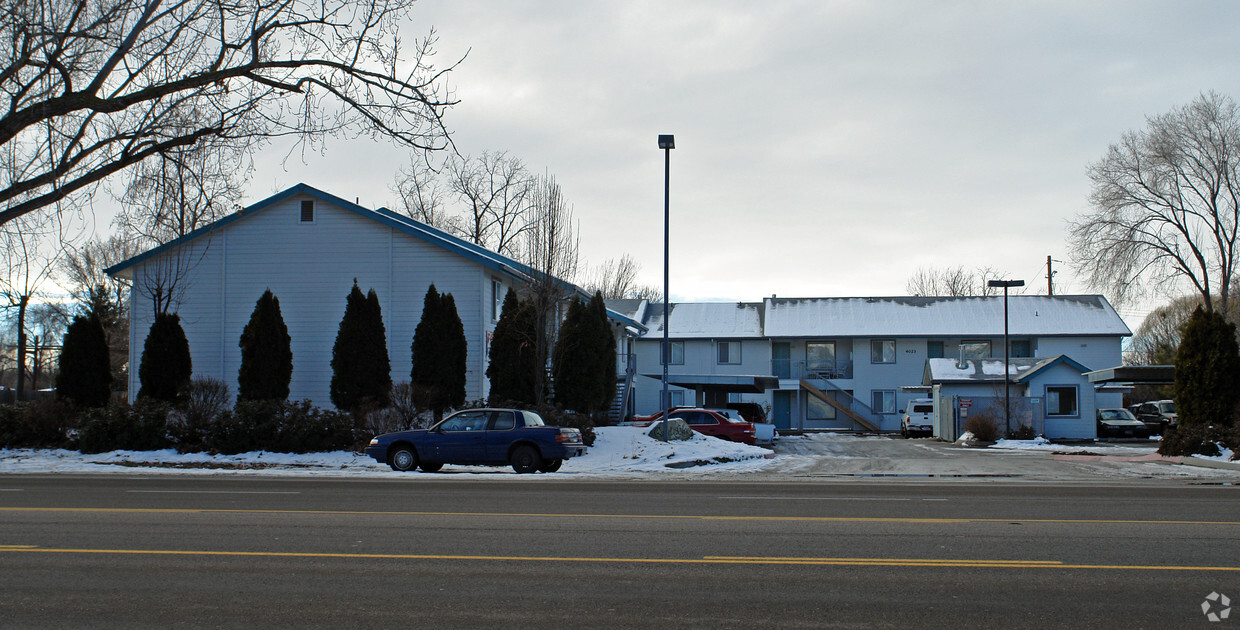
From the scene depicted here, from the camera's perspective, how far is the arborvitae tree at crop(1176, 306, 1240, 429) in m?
27.1

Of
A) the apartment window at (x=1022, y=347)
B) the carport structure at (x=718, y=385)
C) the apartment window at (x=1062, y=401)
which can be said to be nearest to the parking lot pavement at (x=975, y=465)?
the apartment window at (x=1062, y=401)

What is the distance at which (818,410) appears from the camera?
5916 cm

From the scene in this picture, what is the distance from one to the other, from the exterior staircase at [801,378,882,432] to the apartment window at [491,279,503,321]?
28.6 m

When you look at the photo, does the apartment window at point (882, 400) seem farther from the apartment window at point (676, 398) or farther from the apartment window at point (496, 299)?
the apartment window at point (496, 299)

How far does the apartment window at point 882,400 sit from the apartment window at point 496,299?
31.6m

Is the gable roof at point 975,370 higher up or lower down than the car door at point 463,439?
higher up

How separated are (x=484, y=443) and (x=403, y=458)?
5.95 feet

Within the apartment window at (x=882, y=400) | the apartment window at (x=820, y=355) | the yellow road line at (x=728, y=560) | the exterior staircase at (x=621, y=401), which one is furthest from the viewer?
the apartment window at (x=820, y=355)

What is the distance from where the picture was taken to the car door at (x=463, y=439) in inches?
819

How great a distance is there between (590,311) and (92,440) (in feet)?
47.0

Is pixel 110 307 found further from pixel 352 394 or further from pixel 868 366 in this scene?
pixel 868 366

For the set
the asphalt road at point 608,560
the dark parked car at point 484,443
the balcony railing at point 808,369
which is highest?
the balcony railing at point 808,369

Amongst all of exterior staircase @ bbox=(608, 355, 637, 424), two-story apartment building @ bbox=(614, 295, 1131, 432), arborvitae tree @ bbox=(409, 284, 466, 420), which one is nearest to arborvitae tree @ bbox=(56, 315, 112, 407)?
arborvitae tree @ bbox=(409, 284, 466, 420)

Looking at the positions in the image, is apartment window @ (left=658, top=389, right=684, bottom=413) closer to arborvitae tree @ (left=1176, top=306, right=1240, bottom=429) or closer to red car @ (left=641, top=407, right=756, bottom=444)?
red car @ (left=641, top=407, right=756, bottom=444)
